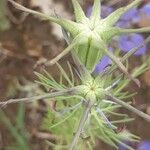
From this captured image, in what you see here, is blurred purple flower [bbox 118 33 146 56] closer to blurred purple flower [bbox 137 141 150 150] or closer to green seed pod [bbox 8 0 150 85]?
blurred purple flower [bbox 137 141 150 150]

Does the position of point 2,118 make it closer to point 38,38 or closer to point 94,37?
point 38,38

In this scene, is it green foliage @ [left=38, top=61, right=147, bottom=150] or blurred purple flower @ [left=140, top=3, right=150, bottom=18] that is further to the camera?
blurred purple flower @ [left=140, top=3, right=150, bottom=18]

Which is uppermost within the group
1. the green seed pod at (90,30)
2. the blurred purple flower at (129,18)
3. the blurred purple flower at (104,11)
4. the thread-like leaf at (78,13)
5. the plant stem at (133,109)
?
the blurred purple flower at (104,11)

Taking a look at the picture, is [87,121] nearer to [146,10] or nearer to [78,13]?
[78,13]

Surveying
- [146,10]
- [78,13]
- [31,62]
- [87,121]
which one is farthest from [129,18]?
[78,13]

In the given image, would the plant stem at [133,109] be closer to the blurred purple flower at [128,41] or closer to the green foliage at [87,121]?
the green foliage at [87,121]

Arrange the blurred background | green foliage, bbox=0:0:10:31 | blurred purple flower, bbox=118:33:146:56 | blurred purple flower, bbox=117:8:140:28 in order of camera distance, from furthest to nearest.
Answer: green foliage, bbox=0:0:10:31 < the blurred background < blurred purple flower, bbox=117:8:140:28 < blurred purple flower, bbox=118:33:146:56

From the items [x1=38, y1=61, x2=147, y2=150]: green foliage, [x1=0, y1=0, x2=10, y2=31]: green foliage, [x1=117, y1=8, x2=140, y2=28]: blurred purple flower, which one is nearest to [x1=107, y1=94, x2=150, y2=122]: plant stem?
[x1=38, y1=61, x2=147, y2=150]: green foliage

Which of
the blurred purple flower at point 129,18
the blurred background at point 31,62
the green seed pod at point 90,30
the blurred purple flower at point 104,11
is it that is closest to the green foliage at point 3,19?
the blurred background at point 31,62
